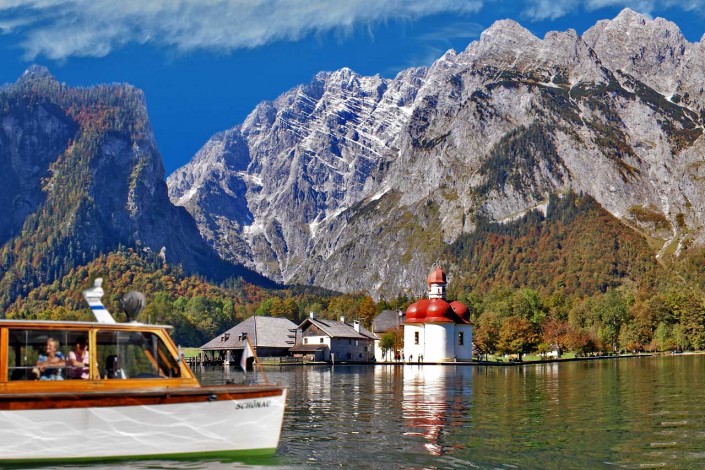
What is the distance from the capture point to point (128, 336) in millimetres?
26156

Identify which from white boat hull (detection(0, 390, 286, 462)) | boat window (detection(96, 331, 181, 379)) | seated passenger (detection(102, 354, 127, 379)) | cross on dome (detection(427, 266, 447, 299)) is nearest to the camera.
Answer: white boat hull (detection(0, 390, 286, 462))

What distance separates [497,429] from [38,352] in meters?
19.3

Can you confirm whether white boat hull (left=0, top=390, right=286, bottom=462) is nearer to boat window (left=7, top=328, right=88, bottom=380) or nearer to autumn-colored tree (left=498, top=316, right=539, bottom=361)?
boat window (left=7, top=328, right=88, bottom=380)

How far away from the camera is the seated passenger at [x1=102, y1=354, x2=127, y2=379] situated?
2570cm

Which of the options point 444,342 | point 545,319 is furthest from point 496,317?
point 444,342

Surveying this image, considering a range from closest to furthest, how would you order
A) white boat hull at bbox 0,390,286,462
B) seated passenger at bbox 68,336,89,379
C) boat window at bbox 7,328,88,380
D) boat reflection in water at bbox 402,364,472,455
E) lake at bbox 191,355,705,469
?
white boat hull at bbox 0,390,286,462 < boat window at bbox 7,328,88,380 < seated passenger at bbox 68,336,89,379 < lake at bbox 191,355,705,469 < boat reflection in water at bbox 402,364,472,455

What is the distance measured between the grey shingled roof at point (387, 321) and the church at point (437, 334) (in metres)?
24.8

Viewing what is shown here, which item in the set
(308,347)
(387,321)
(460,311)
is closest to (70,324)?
(308,347)

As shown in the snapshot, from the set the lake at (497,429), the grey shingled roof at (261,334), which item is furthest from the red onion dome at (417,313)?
the lake at (497,429)

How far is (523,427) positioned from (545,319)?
508ft

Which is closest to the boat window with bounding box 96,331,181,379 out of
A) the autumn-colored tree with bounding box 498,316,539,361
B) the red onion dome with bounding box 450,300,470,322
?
the autumn-colored tree with bounding box 498,316,539,361

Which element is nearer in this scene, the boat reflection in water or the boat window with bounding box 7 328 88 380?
the boat window with bounding box 7 328 88 380

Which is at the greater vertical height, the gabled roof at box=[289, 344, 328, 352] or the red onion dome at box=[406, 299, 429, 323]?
the red onion dome at box=[406, 299, 429, 323]

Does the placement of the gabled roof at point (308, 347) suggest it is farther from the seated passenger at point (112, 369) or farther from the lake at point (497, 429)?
the seated passenger at point (112, 369)
